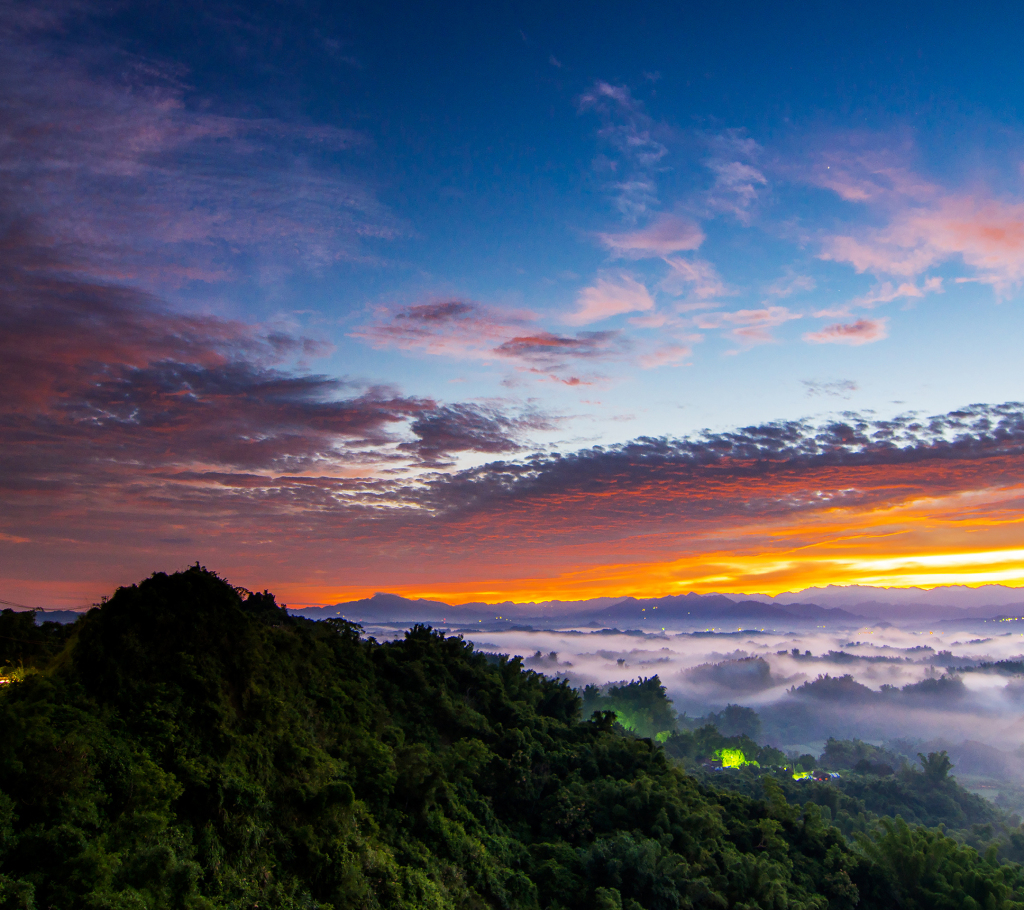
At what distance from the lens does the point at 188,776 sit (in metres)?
16.1

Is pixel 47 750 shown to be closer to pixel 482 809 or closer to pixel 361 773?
pixel 361 773

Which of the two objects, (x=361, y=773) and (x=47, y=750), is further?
(x=361, y=773)

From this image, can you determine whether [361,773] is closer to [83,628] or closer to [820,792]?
[83,628]

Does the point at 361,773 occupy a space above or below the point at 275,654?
below

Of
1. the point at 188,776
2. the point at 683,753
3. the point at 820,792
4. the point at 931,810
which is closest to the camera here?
the point at 188,776

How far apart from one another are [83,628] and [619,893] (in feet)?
67.0

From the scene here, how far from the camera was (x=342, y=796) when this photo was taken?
18.8 meters

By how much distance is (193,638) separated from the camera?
20188mm

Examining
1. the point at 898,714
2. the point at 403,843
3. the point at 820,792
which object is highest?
the point at 403,843

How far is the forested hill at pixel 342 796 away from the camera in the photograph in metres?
13.6

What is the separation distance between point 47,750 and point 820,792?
76.3m

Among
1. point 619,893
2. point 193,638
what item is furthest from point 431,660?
point 193,638

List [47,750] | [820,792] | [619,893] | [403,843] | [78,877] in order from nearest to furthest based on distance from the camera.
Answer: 1. [78,877]
2. [47,750]
3. [403,843]
4. [619,893]
5. [820,792]

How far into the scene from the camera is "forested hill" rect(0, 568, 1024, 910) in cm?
1357
